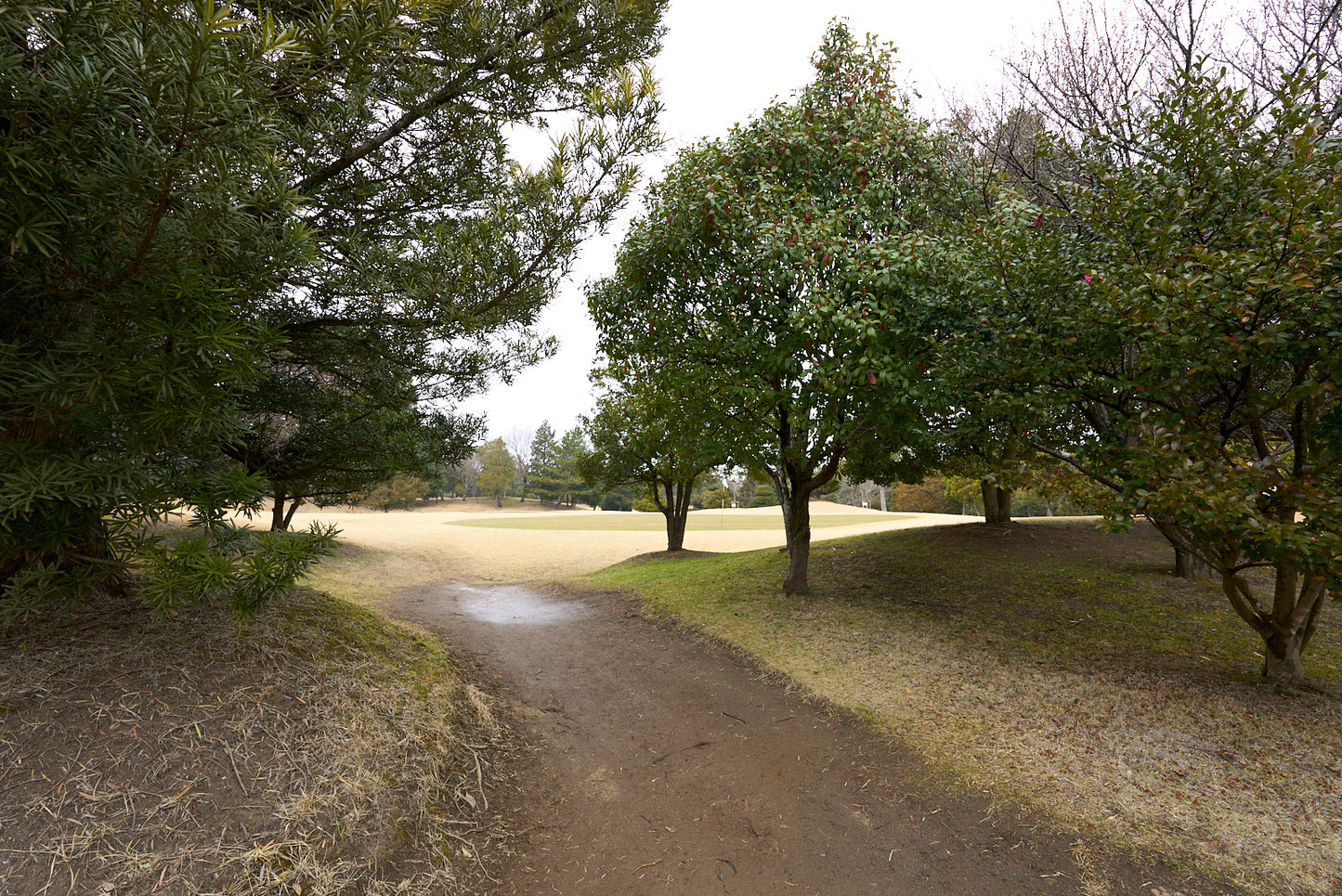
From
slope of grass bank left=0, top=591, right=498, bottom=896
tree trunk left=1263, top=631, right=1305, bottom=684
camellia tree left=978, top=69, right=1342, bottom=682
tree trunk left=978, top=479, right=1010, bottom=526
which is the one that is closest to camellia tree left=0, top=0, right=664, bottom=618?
slope of grass bank left=0, top=591, right=498, bottom=896

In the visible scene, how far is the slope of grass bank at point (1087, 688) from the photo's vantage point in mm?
4098

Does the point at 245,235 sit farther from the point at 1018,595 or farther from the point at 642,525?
the point at 642,525

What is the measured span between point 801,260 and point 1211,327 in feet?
12.2

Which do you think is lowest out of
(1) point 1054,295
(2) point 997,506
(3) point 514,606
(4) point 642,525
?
(4) point 642,525

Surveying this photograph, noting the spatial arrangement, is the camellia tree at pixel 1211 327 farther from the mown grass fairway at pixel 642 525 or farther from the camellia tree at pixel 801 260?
the mown grass fairway at pixel 642 525

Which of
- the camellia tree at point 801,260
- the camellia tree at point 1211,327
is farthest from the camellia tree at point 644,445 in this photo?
the camellia tree at point 1211,327

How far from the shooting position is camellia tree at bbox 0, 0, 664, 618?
2.52m

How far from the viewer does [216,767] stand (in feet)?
11.0

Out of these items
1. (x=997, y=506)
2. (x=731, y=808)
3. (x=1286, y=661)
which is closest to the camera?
(x=731, y=808)

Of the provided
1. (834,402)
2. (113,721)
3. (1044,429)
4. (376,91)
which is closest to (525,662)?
(113,721)

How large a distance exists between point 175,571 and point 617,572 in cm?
1259

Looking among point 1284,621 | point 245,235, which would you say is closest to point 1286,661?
point 1284,621

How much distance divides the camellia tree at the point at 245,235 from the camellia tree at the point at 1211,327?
4.47m

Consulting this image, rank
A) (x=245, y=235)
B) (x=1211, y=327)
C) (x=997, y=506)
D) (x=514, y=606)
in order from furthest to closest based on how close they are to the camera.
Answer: (x=997, y=506), (x=514, y=606), (x=1211, y=327), (x=245, y=235)
